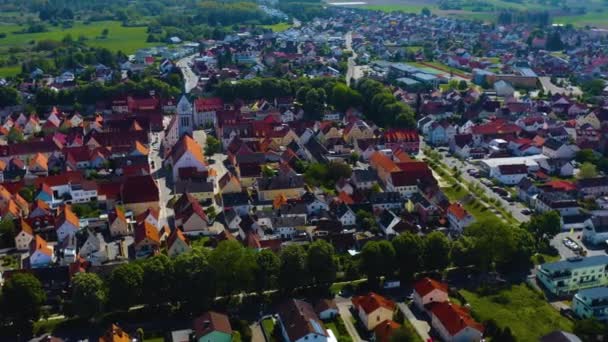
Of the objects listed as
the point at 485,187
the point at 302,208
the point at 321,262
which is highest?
the point at 321,262

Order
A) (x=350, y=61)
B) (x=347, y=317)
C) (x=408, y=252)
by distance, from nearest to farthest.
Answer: (x=347, y=317)
(x=408, y=252)
(x=350, y=61)

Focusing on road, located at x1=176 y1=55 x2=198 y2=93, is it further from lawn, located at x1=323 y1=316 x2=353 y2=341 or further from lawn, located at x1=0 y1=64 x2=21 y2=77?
lawn, located at x1=323 y1=316 x2=353 y2=341

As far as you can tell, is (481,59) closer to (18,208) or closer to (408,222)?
(408,222)

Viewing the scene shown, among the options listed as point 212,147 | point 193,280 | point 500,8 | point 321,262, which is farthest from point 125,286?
point 500,8

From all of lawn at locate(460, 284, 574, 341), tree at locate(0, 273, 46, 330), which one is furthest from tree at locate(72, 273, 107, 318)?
lawn at locate(460, 284, 574, 341)

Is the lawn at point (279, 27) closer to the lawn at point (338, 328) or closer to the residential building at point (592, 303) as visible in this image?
the lawn at point (338, 328)

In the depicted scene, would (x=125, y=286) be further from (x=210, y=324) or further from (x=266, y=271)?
(x=266, y=271)
